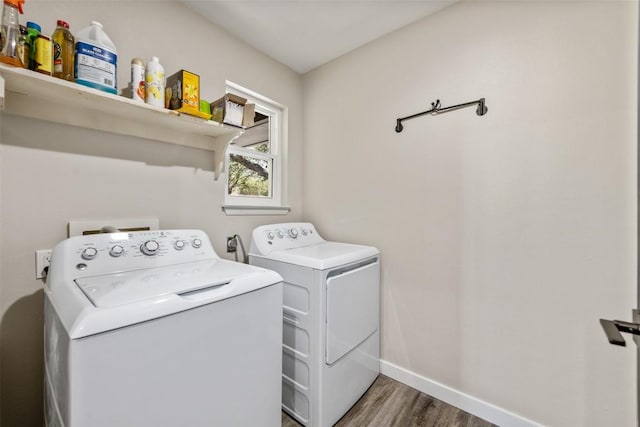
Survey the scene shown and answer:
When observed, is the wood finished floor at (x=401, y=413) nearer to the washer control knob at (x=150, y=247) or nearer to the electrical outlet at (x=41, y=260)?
the washer control knob at (x=150, y=247)

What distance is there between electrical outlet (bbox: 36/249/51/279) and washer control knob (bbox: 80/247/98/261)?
261 millimetres

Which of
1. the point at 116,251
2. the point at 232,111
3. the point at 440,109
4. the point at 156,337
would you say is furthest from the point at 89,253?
the point at 440,109

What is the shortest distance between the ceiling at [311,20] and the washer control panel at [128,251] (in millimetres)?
1414

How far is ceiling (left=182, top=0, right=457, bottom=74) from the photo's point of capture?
163 cm

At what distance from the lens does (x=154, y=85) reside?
50.8 inches

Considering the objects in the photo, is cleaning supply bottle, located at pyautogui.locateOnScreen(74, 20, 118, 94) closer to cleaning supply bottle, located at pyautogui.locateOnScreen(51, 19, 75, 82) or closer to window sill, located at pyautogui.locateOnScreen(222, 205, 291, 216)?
cleaning supply bottle, located at pyautogui.locateOnScreen(51, 19, 75, 82)

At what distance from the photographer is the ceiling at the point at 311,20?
64.2 inches

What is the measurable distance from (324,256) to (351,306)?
345mm

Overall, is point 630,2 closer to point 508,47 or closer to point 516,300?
point 508,47

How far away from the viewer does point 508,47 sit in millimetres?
1437

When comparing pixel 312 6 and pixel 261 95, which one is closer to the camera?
pixel 312 6

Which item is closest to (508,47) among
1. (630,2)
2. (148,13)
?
(630,2)

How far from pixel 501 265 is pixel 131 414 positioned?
5.59ft

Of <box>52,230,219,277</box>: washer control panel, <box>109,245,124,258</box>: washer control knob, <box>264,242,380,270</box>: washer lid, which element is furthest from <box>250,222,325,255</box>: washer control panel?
<box>109,245,124,258</box>: washer control knob
